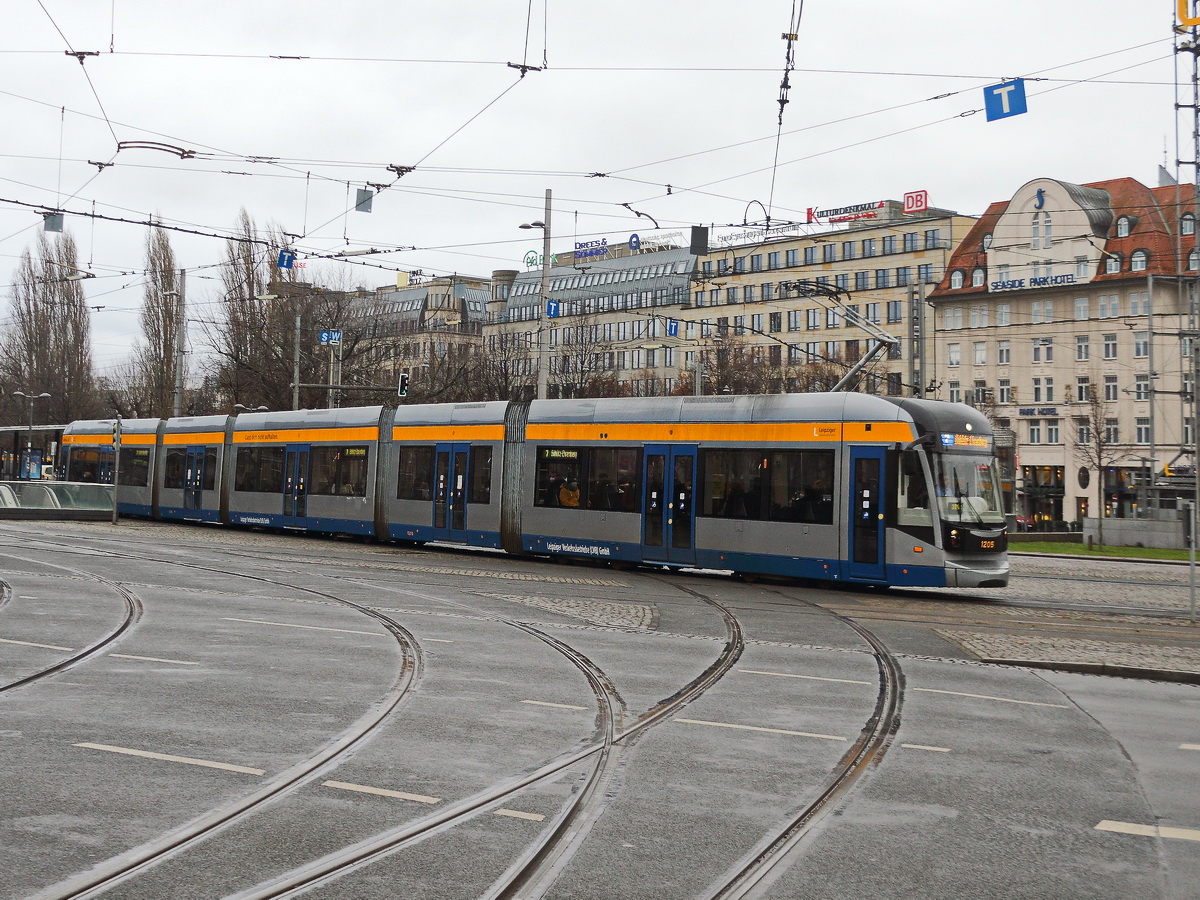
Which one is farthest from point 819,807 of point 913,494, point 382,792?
point 913,494

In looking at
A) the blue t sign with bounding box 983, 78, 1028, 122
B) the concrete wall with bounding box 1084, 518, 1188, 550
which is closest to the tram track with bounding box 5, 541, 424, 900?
the blue t sign with bounding box 983, 78, 1028, 122

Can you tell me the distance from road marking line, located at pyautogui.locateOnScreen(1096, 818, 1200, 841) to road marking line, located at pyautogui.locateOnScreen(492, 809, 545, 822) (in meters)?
2.81

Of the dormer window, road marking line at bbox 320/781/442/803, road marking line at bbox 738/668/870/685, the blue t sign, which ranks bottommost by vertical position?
road marking line at bbox 320/781/442/803

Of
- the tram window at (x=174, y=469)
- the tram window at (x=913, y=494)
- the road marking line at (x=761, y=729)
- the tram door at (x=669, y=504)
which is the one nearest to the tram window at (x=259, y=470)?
the tram window at (x=174, y=469)

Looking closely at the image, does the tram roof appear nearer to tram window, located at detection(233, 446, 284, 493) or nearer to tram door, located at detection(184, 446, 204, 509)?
tram window, located at detection(233, 446, 284, 493)

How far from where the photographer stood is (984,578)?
64.0 feet

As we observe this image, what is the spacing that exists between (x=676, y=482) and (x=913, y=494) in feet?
15.3

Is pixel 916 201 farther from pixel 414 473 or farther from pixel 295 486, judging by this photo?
pixel 414 473

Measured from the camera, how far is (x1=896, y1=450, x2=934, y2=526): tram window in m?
19.5

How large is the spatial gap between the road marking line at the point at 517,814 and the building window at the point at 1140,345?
65.4 m

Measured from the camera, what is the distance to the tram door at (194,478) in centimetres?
3625

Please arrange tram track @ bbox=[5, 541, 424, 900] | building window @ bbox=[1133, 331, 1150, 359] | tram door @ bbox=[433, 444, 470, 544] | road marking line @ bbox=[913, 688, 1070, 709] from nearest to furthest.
A: 1. tram track @ bbox=[5, 541, 424, 900]
2. road marking line @ bbox=[913, 688, 1070, 709]
3. tram door @ bbox=[433, 444, 470, 544]
4. building window @ bbox=[1133, 331, 1150, 359]

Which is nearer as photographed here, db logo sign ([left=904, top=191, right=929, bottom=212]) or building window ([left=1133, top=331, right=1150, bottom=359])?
building window ([left=1133, top=331, right=1150, bottom=359])

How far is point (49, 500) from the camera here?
3819cm
